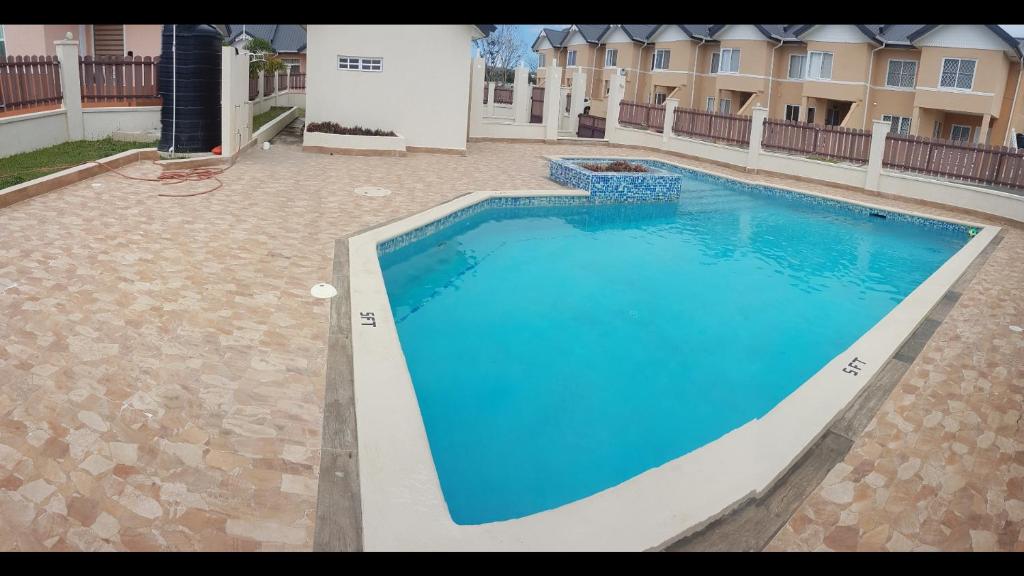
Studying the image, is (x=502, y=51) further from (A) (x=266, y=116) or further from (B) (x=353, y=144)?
(B) (x=353, y=144)

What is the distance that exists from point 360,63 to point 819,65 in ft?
88.0

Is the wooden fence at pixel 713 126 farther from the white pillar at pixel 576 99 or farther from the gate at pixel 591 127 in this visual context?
the white pillar at pixel 576 99

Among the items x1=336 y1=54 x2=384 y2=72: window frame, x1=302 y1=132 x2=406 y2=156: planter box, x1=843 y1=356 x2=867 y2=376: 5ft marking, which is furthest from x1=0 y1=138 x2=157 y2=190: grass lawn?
x1=843 y1=356 x2=867 y2=376: 5ft marking

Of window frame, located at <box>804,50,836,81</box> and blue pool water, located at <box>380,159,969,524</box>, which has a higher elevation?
window frame, located at <box>804,50,836,81</box>

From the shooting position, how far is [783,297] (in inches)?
444

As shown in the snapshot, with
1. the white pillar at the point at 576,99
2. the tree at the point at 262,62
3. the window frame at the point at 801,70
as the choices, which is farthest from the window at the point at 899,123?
the tree at the point at 262,62

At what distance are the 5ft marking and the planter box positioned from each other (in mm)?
15597

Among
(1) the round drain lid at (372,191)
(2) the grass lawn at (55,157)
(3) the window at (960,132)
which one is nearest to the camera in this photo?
(2) the grass lawn at (55,157)

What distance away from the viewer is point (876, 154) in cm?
2005

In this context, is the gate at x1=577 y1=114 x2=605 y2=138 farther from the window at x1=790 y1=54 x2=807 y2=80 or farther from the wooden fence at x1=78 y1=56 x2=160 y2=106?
the wooden fence at x1=78 y1=56 x2=160 y2=106

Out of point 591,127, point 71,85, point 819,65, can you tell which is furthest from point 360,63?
point 819,65

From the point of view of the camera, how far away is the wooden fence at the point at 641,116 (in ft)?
90.9

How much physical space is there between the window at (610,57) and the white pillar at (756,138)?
27879 mm

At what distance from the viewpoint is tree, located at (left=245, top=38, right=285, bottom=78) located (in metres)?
23.6
